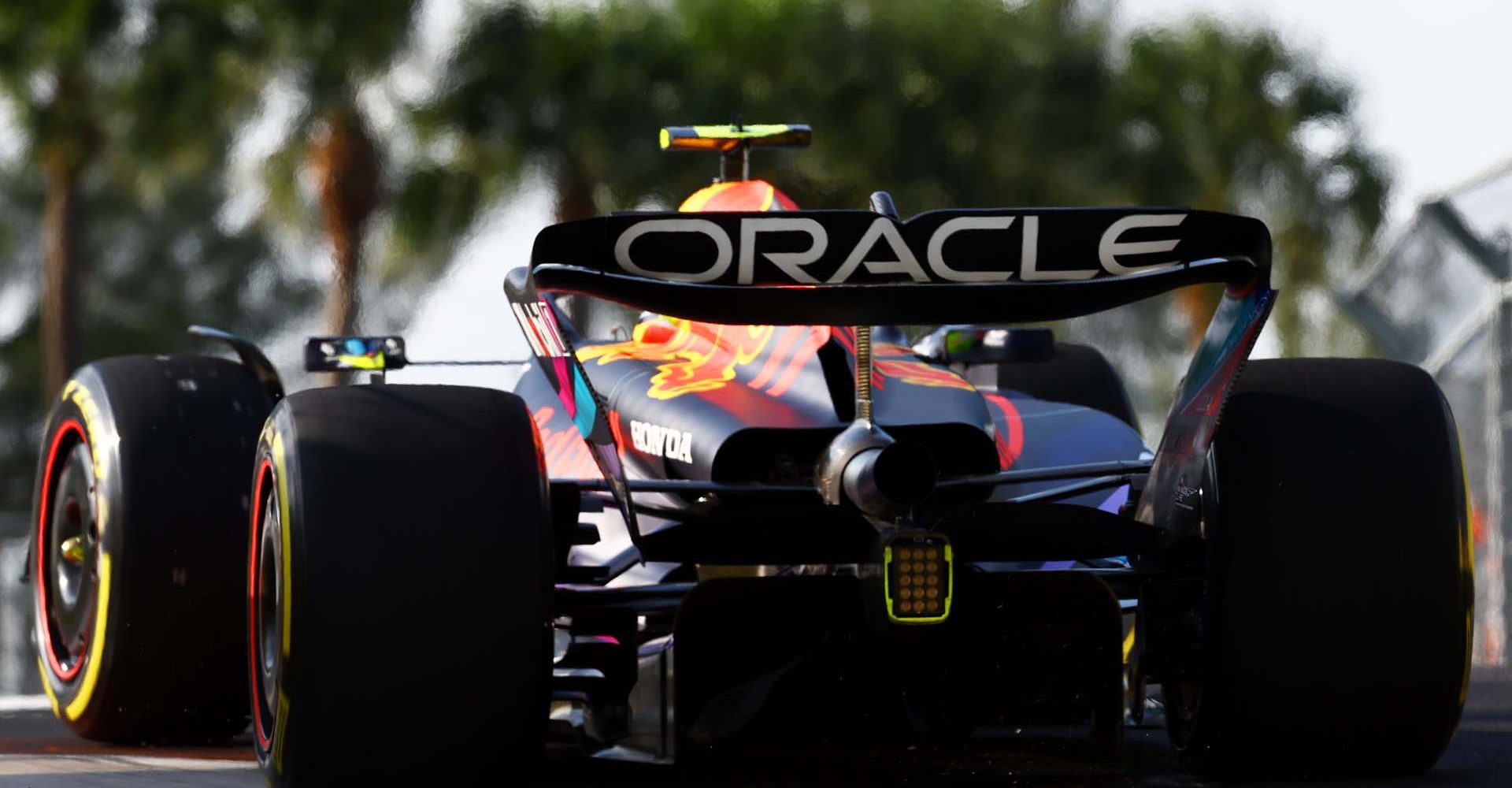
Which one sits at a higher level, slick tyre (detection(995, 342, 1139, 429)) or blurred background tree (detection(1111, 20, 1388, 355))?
blurred background tree (detection(1111, 20, 1388, 355))

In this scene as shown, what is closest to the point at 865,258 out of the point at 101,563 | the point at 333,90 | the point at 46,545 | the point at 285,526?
the point at 285,526

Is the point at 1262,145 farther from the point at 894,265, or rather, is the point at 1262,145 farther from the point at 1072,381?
the point at 894,265

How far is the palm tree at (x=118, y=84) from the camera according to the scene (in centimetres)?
Answer: 2531

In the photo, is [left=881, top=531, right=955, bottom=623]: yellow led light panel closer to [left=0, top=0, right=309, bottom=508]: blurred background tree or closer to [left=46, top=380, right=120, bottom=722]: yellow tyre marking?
[left=46, top=380, right=120, bottom=722]: yellow tyre marking

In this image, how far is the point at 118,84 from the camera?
2583cm

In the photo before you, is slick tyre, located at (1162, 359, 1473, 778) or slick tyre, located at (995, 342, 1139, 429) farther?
slick tyre, located at (995, 342, 1139, 429)

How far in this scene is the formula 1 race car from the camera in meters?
4.52

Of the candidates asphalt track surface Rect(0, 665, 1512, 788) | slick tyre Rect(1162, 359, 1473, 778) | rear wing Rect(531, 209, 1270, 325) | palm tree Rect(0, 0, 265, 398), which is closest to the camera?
rear wing Rect(531, 209, 1270, 325)

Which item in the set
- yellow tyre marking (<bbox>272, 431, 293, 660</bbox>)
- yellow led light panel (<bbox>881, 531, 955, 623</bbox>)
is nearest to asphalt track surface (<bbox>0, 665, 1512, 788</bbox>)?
yellow tyre marking (<bbox>272, 431, 293, 660</bbox>)

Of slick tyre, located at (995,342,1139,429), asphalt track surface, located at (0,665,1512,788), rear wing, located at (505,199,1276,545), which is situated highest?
rear wing, located at (505,199,1276,545)

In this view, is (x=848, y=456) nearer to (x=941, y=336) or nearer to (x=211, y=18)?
(x=941, y=336)

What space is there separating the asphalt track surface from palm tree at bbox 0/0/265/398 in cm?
1984

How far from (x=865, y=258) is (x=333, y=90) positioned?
70.7ft

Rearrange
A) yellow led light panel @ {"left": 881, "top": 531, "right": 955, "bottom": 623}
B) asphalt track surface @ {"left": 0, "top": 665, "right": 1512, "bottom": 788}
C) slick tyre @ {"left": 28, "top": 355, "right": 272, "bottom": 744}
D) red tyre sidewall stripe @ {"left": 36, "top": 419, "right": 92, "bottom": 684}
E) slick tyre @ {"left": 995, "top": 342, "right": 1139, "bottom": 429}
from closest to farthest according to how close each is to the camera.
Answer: yellow led light panel @ {"left": 881, "top": 531, "right": 955, "bottom": 623}, asphalt track surface @ {"left": 0, "top": 665, "right": 1512, "bottom": 788}, slick tyre @ {"left": 28, "top": 355, "right": 272, "bottom": 744}, red tyre sidewall stripe @ {"left": 36, "top": 419, "right": 92, "bottom": 684}, slick tyre @ {"left": 995, "top": 342, "right": 1139, "bottom": 429}
